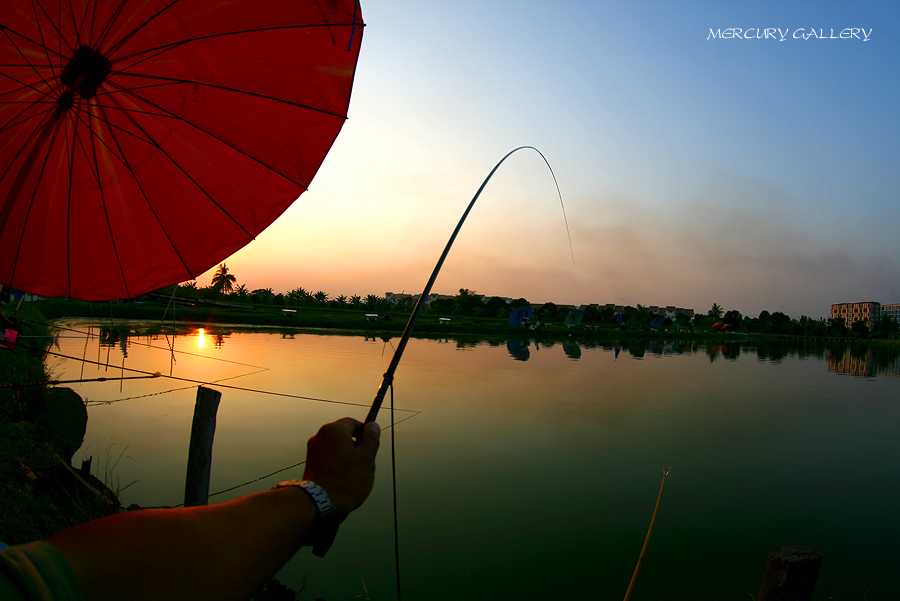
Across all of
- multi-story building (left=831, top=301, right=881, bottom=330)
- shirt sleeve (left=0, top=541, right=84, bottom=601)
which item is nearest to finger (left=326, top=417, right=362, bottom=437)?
shirt sleeve (left=0, top=541, right=84, bottom=601)

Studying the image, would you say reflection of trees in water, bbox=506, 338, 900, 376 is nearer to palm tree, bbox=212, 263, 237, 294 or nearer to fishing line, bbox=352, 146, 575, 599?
fishing line, bbox=352, 146, 575, 599

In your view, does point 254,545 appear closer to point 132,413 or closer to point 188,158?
point 188,158

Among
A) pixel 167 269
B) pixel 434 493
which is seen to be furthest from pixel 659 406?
pixel 167 269

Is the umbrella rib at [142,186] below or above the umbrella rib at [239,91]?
below

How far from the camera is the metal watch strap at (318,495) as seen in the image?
96 centimetres

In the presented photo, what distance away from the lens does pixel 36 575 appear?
0.57 m

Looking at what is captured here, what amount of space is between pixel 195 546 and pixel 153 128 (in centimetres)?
237

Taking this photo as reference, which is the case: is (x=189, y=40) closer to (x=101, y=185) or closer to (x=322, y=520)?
(x=101, y=185)

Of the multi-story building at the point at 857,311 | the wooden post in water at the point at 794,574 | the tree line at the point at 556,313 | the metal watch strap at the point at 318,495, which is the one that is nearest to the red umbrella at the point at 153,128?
the metal watch strap at the point at 318,495

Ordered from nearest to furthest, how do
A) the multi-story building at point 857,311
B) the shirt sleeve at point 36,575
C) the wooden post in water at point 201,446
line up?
the shirt sleeve at point 36,575, the wooden post in water at point 201,446, the multi-story building at point 857,311

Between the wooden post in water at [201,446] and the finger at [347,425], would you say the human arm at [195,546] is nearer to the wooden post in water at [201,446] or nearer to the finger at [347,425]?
the finger at [347,425]

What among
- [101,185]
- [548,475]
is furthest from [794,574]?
[548,475]

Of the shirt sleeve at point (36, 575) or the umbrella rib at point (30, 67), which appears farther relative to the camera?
the umbrella rib at point (30, 67)

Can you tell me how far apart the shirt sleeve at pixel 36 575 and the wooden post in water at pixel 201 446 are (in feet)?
10.2
